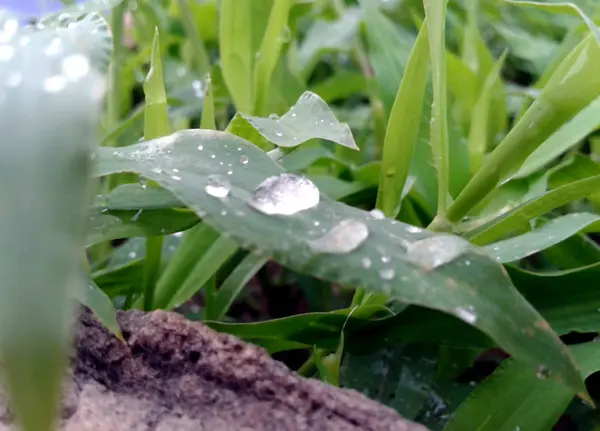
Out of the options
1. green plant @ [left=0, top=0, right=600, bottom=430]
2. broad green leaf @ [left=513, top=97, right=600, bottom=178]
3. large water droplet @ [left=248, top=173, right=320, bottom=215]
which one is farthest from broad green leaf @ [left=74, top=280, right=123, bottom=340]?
broad green leaf @ [left=513, top=97, right=600, bottom=178]

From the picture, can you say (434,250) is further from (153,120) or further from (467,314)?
(153,120)

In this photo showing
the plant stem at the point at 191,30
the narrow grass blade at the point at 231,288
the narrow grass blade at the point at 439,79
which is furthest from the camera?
the plant stem at the point at 191,30

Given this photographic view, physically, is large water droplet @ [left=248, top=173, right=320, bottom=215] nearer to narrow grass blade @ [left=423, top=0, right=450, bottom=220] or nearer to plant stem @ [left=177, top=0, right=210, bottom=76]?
narrow grass blade @ [left=423, top=0, right=450, bottom=220]

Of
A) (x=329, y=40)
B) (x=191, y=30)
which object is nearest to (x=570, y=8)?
(x=191, y=30)

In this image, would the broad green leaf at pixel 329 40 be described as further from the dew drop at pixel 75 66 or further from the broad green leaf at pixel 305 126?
the dew drop at pixel 75 66

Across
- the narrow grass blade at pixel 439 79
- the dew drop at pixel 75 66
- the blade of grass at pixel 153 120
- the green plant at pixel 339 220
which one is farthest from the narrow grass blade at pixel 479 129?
the dew drop at pixel 75 66
